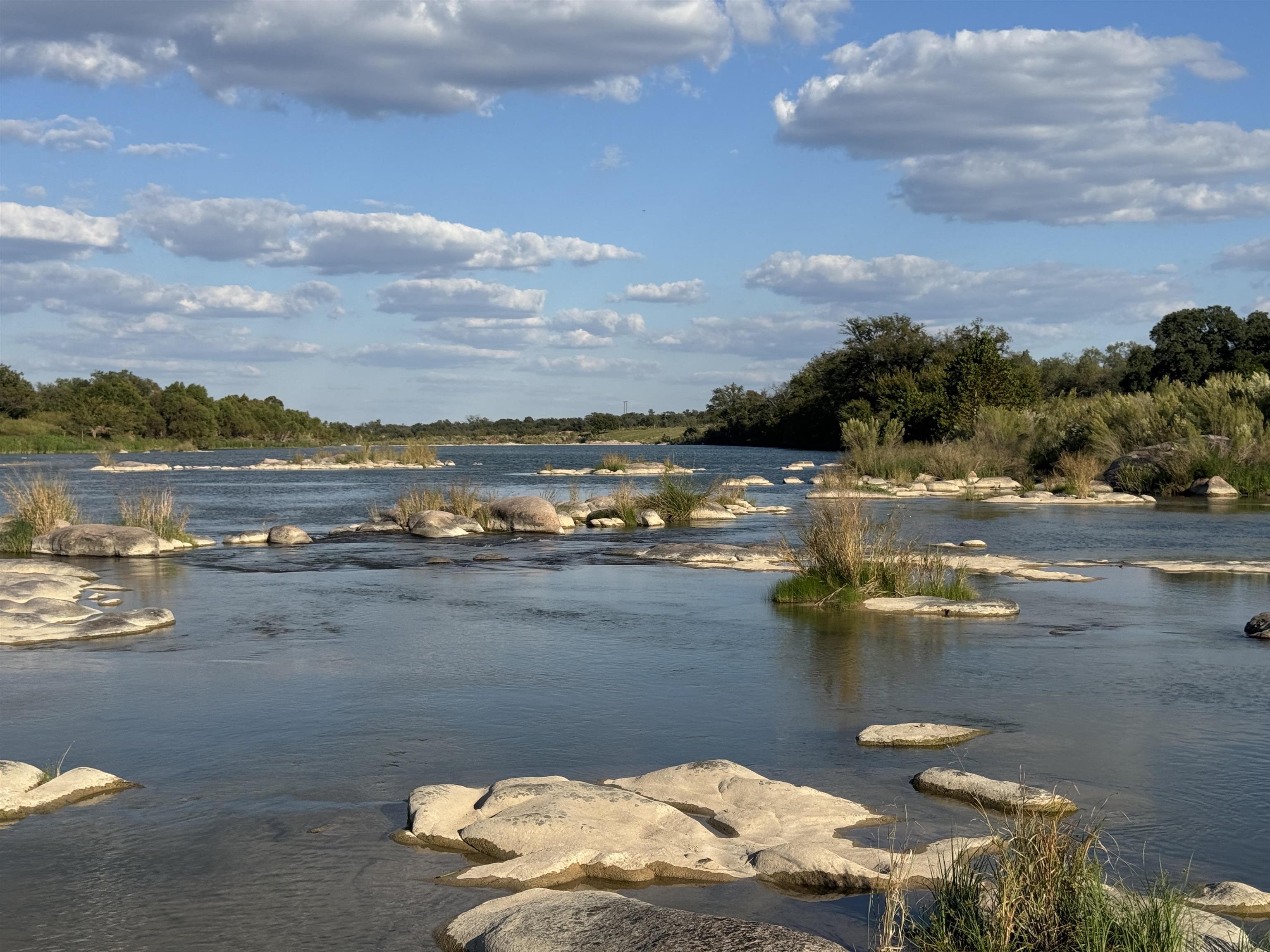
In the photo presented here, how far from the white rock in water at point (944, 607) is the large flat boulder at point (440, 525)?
43.5 ft

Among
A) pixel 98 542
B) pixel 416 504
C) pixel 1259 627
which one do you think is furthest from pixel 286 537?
pixel 1259 627

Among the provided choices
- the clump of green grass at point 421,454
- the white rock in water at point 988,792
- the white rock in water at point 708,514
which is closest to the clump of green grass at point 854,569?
the white rock in water at point 988,792

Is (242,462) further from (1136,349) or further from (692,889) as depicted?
(692,889)

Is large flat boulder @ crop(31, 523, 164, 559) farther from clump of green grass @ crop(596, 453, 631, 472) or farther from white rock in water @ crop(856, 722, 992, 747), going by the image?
clump of green grass @ crop(596, 453, 631, 472)

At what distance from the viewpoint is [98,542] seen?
Result: 2097cm

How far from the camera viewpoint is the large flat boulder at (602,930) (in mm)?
4316

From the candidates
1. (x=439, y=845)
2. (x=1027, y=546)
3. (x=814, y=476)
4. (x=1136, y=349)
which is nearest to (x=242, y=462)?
(x=814, y=476)

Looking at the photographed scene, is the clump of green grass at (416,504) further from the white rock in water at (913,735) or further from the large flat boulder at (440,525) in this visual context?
the white rock in water at (913,735)

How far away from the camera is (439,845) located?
234 inches

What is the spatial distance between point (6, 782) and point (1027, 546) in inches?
760

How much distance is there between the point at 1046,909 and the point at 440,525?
2231 centimetres

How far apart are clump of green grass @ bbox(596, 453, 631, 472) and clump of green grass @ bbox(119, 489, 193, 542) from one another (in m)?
27.7

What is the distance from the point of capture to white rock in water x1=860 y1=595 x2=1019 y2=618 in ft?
44.4

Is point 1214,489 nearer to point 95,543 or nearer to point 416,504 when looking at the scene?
point 416,504
